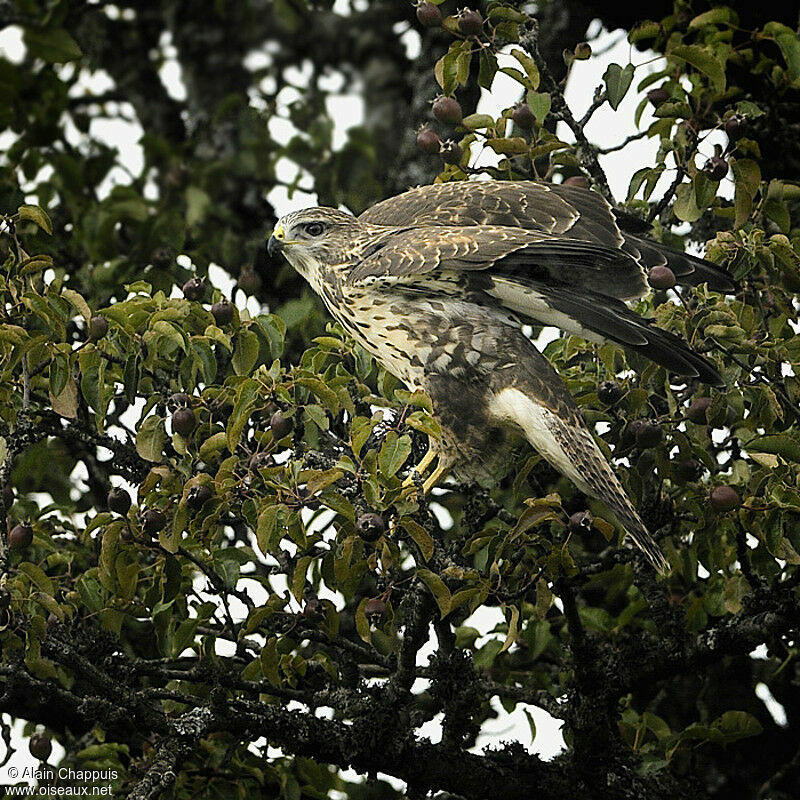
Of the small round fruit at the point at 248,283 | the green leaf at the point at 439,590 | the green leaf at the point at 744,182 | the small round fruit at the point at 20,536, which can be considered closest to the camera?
the green leaf at the point at 439,590

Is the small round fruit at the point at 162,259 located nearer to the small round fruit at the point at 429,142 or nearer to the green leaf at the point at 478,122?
the small round fruit at the point at 429,142

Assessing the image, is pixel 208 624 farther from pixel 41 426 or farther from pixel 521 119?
pixel 521 119

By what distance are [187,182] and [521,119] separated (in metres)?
2.09

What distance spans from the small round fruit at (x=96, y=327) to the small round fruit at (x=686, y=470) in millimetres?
1722

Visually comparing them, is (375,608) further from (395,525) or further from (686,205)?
(686,205)

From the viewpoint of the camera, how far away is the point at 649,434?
3990mm

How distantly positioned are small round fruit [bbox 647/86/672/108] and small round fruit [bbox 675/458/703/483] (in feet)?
4.32

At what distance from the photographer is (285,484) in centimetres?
350

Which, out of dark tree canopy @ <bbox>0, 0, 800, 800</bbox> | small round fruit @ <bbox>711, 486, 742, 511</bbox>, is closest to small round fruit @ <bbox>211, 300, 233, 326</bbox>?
dark tree canopy @ <bbox>0, 0, 800, 800</bbox>

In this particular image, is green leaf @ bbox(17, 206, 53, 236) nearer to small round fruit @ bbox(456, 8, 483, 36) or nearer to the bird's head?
Result: the bird's head

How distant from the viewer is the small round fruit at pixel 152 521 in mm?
3705

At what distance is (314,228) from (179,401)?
43.6 inches

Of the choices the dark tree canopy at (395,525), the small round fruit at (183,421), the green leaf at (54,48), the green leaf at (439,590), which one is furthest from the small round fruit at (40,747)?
the green leaf at (54,48)

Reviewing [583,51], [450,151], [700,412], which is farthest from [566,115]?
[700,412]
